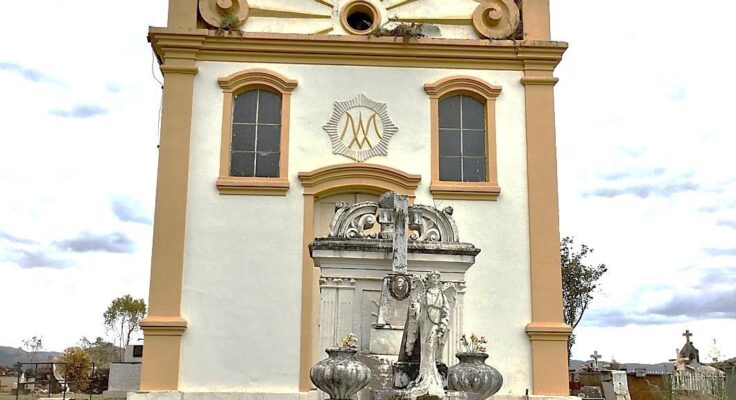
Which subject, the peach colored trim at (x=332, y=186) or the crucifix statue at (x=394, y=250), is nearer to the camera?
the crucifix statue at (x=394, y=250)

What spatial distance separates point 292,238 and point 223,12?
4.07 meters

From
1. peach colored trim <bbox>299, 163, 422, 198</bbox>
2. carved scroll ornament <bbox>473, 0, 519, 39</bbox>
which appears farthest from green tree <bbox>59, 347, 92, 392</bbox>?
carved scroll ornament <bbox>473, 0, 519, 39</bbox>

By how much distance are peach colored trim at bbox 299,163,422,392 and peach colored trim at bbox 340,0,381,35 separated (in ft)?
8.05

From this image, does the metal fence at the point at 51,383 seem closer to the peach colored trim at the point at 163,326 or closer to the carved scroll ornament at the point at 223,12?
the peach colored trim at the point at 163,326

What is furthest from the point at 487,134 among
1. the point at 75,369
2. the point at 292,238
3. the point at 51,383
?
the point at 75,369

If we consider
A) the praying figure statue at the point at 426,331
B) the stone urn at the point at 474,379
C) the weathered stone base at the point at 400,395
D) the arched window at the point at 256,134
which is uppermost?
the arched window at the point at 256,134

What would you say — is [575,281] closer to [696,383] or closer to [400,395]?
[696,383]

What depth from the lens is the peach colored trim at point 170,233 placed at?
12430 millimetres

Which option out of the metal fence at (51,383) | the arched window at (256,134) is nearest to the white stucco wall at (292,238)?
the arched window at (256,134)

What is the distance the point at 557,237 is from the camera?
43.2 ft

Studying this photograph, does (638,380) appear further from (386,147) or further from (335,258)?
(335,258)

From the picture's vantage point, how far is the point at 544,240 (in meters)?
13.1

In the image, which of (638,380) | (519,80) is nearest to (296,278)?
(519,80)

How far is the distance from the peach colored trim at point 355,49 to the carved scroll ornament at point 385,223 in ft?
16.6
